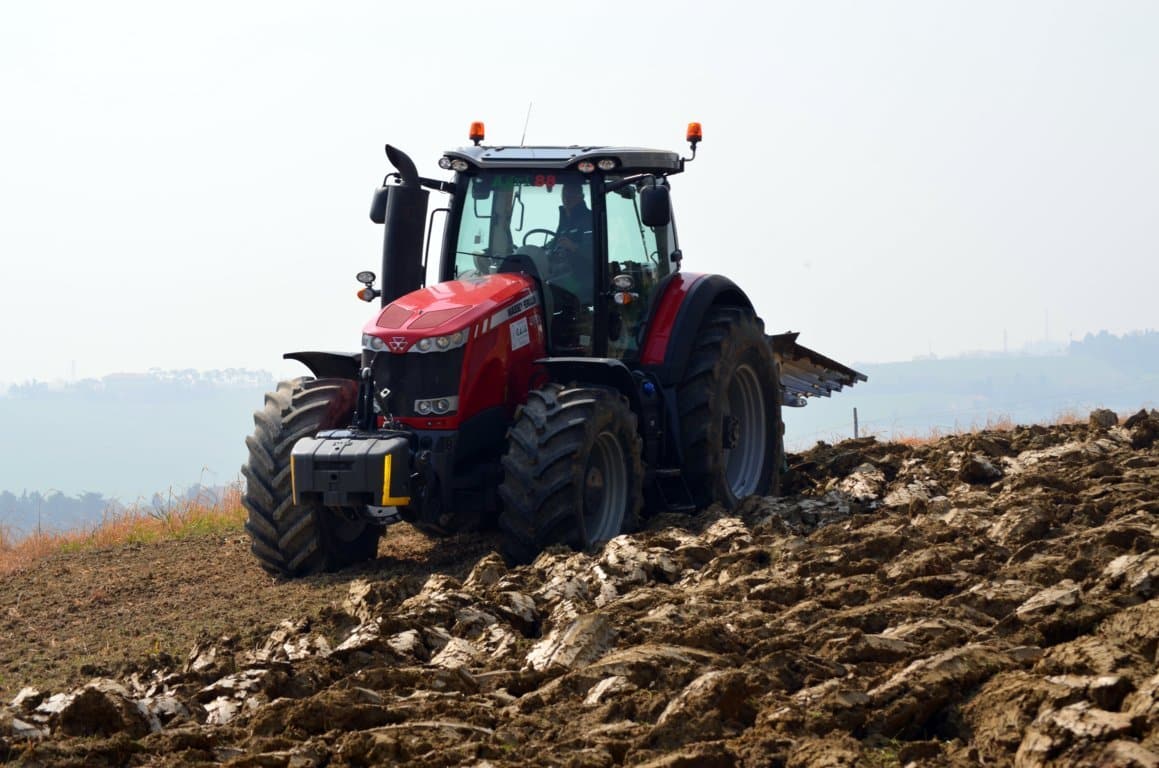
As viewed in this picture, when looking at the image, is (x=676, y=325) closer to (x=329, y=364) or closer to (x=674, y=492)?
(x=674, y=492)

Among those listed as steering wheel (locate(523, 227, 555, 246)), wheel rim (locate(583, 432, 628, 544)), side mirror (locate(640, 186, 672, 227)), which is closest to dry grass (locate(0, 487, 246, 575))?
steering wheel (locate(523, 227, 555, 246))

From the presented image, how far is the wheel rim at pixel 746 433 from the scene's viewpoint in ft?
38.1

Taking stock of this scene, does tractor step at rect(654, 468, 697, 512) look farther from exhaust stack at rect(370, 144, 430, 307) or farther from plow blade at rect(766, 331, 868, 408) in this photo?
plow blade at rect(766, 331, 868, 408)

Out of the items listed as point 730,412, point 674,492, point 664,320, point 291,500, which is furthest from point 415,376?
point 730,412

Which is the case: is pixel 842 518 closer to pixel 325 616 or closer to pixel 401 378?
pixel 401 378

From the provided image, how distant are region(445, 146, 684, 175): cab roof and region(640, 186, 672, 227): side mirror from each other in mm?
500

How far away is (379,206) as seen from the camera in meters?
10.4

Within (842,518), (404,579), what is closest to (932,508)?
(842,518)

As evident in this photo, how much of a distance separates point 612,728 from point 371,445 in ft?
14.1

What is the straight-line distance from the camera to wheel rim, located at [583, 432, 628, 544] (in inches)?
379

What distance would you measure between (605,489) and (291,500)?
1.88m

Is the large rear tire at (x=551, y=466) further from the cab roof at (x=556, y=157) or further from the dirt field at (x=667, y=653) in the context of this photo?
the cab roof at (x=556, y=157)

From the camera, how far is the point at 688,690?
5266mm

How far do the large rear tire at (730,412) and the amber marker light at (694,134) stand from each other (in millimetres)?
1175
